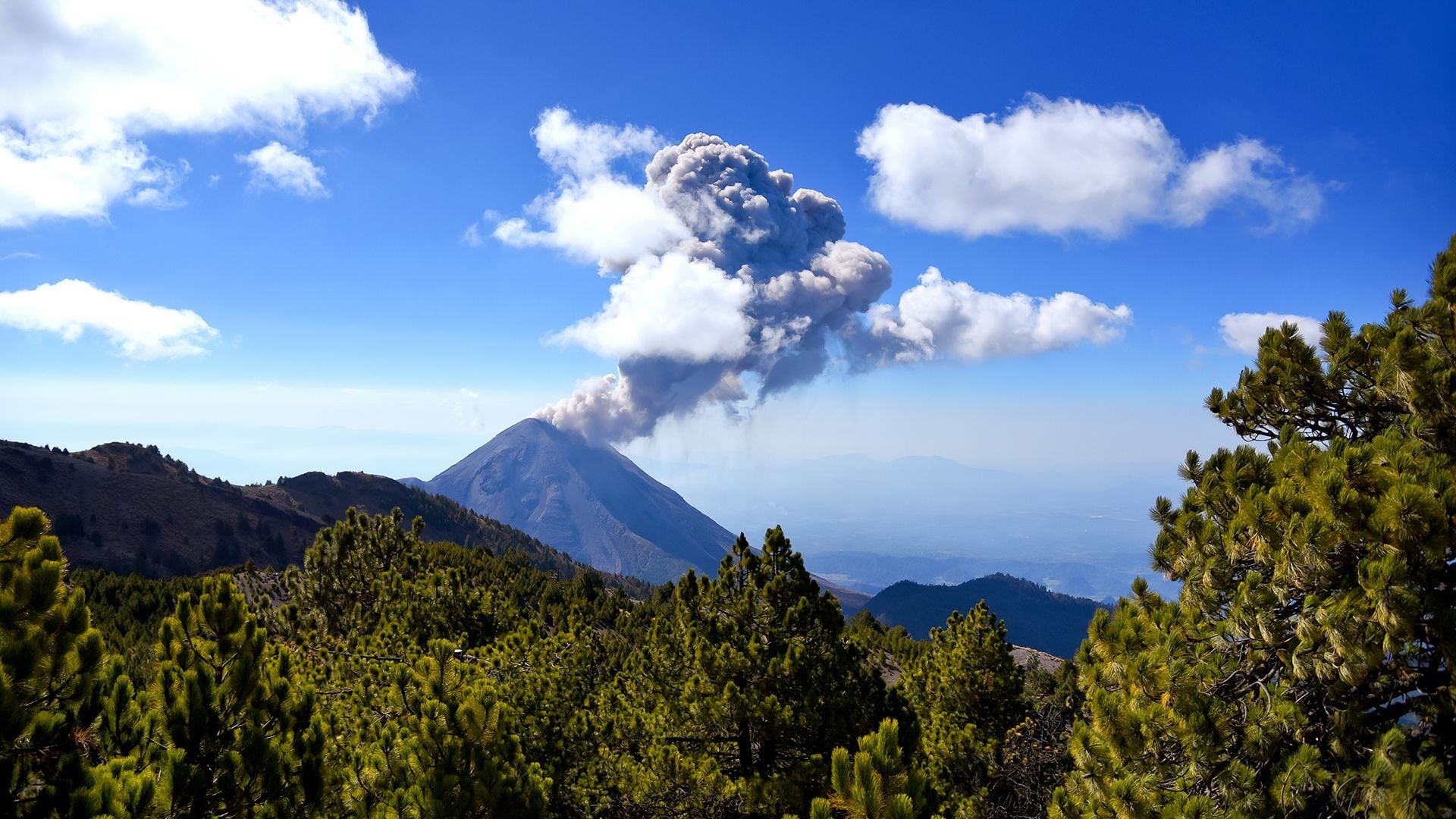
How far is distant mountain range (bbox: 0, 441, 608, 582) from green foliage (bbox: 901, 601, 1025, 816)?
3016 inches

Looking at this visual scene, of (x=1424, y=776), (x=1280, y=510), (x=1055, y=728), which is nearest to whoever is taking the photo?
(x=1424, y=776)

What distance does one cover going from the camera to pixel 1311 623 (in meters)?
4.57

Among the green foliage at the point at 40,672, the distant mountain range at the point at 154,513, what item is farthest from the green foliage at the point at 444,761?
the distant mountain range at the point at 154,513

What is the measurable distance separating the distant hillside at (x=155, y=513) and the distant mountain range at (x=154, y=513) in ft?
0.55

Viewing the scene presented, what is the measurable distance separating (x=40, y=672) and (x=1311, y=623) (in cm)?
953

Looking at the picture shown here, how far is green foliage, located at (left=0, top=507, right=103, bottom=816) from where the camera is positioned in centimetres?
466

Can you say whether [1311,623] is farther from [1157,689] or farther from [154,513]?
[154,513]

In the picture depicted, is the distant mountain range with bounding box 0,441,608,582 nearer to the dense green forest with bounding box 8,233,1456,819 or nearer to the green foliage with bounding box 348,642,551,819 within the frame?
the green foliage with bounding box 348,642,551,819

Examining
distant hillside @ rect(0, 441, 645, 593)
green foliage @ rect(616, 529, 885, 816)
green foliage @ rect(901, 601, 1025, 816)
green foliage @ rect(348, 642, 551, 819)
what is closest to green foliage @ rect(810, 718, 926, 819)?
green foliage @ rect(348, 642, 551, 819)

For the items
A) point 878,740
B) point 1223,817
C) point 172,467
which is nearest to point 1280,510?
point 1223,817

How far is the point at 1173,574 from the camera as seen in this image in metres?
Result: 6.34

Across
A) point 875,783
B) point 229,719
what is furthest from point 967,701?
point 229,719

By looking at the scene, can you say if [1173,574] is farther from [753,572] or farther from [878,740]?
[753,572]

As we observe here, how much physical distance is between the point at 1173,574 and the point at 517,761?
24.8 ft
